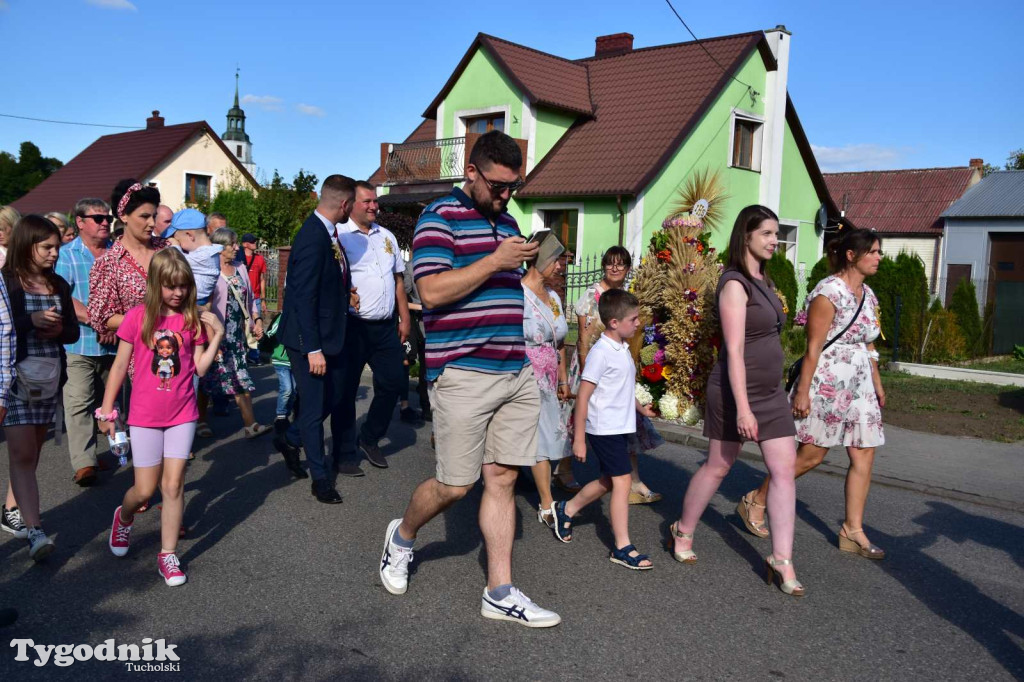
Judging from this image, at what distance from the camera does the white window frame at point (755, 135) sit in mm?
23328

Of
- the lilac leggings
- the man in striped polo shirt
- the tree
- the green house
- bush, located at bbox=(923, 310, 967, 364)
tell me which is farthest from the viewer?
the tree

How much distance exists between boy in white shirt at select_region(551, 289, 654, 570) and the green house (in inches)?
638

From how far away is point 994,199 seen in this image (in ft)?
111

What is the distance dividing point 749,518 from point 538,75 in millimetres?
20061

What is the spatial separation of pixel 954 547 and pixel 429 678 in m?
3.68

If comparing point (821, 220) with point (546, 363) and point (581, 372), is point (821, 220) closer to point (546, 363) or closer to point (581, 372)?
point (581, 372)

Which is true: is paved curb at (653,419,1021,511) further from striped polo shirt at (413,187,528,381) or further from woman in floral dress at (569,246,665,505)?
striped polo shirt at (413,187,528,381)

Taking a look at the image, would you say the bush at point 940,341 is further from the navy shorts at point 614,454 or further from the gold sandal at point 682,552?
the navy shorts at point 614,454

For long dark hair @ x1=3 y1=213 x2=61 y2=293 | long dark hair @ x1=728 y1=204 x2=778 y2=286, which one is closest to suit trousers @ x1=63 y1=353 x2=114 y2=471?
long dark hair @ x1=3 y1=213 x2=61 y2=293

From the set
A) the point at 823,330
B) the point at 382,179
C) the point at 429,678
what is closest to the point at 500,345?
the point at 429,678

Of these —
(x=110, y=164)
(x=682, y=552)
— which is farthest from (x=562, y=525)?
(x=110, y=164)

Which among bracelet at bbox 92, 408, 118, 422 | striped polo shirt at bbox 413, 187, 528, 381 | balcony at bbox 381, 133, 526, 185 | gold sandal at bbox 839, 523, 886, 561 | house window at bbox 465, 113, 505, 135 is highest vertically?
house window at bbox 465, 113, 505, 135

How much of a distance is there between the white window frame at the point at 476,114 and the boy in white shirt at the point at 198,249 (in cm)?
1690

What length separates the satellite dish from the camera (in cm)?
2700
